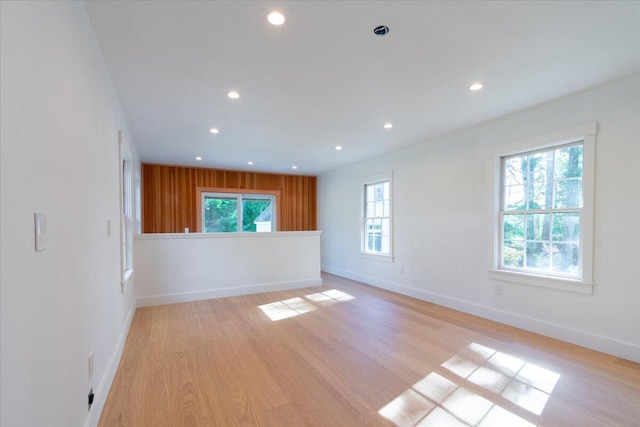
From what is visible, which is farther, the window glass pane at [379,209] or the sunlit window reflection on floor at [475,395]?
the window glass pane at [379,209]

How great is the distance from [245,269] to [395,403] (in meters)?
3.51

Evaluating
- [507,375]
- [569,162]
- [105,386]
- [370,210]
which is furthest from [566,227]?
[105,386]

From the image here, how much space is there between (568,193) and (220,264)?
4.61 meters

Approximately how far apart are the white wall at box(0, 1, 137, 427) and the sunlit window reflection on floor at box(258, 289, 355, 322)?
2044 millimetres

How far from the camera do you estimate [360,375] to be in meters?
2.37

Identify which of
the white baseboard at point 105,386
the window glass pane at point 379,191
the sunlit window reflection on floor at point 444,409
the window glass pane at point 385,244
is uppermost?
the window glass pane at point 379,191

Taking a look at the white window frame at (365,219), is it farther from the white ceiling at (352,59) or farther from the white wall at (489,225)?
the white ceiling at (352,59)

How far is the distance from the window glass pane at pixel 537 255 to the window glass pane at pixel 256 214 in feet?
18.0

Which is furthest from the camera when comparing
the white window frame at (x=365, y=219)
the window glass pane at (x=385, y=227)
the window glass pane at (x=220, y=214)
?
the window glass pane at (x=220, y=214)

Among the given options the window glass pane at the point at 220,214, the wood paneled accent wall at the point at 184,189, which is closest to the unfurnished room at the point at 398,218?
the wood paneled accent wall at the point at 184,189

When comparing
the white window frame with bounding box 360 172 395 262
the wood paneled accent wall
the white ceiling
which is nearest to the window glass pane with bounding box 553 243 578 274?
the white ceiling

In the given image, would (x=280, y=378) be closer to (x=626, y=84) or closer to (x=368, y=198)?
(x=626, y=84)

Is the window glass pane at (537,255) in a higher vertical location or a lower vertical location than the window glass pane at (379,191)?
lower

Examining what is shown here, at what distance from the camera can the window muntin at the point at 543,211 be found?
3.07 meters
